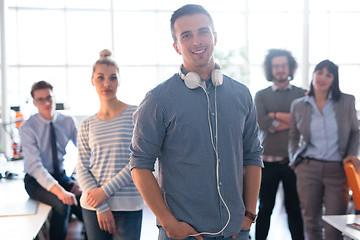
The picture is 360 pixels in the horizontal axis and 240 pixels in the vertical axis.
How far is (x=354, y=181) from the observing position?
2.60 meters

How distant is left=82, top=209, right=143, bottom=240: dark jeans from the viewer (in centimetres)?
211

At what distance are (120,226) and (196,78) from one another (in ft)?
3.45

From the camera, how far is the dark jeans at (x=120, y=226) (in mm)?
2109

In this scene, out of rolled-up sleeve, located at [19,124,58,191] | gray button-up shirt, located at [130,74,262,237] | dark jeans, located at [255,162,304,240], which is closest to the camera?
gray button-up shirt, located at [130,74,262,237]

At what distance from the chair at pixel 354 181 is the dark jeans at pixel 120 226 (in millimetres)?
1436

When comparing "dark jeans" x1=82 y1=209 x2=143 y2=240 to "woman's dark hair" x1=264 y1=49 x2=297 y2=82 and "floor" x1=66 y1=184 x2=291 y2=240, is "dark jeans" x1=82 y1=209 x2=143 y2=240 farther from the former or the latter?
"floor" x1=66 y1=184 x2=291 y2=240

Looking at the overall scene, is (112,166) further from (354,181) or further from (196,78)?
(354,181)

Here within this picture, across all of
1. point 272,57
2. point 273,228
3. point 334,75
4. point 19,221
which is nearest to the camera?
point 19,221

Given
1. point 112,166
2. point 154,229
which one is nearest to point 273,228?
point 154,229

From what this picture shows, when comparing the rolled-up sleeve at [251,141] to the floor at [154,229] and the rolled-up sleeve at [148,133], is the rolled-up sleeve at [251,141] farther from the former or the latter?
the floor at [154,229]

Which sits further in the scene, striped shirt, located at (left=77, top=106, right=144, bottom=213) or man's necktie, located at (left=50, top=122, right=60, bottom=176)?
man's necktie, located at (left=50, top=122, right=60, bottom=176)

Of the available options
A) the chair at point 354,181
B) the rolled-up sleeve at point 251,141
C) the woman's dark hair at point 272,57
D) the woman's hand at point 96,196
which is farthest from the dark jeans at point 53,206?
the chair at point 354,181

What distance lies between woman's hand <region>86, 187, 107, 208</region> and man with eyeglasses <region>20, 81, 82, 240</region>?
0.77 meters

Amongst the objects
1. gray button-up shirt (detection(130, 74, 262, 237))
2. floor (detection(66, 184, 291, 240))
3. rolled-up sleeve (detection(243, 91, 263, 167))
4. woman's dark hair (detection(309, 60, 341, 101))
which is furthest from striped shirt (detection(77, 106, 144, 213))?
floor (detection(66, 184, 291, 240))
